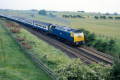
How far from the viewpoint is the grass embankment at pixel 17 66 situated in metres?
15.9

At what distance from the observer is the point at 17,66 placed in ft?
63.3

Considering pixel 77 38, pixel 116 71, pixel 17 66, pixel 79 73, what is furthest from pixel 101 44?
pixel 79 73

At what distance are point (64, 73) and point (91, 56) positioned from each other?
1525 cm

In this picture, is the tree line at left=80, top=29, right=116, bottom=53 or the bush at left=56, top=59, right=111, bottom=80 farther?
the tree line at left=80, top=29, right=116, bottom=53

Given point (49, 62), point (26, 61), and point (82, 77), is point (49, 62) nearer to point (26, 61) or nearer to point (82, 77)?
point (26, 61)

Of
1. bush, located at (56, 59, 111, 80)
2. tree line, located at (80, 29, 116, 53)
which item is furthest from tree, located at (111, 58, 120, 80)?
tree line, located at (80, 29, 116, 53)

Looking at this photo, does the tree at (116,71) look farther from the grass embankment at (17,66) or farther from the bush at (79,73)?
the grass embankment at (17,66)

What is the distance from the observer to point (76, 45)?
3022 centimetres

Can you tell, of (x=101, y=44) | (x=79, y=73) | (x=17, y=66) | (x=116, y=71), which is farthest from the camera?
(x=101, y=44)

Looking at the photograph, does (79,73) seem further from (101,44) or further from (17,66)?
(101,44)

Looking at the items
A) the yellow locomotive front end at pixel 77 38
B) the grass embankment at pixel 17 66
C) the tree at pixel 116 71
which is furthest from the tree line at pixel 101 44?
the tree at pixel 116 71

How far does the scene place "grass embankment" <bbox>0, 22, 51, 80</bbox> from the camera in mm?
15857

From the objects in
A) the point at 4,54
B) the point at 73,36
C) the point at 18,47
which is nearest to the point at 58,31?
the point at 73,36

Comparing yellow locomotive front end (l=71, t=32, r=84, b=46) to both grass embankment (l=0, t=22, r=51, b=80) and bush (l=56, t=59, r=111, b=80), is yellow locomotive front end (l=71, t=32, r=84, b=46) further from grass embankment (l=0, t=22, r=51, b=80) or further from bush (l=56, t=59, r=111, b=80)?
bush (l=56, t=59, r=111, b=80)
